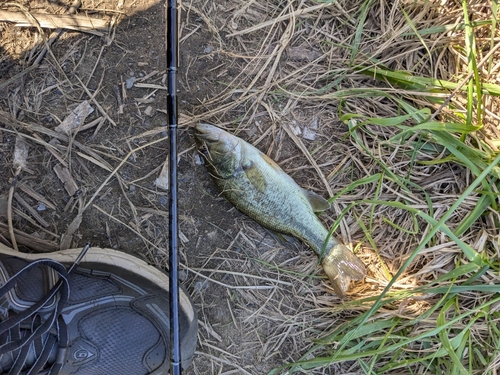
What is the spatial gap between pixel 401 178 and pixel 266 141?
778 millimetres

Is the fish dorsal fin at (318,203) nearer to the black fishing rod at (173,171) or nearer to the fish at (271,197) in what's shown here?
the fish at (271,197)

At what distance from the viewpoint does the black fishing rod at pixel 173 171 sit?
184 centimetres

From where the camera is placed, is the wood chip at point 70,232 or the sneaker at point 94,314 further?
the wood chip at point 70,232

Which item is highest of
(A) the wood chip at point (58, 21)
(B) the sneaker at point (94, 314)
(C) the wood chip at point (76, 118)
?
(A) the wood chip at point (58, 21)

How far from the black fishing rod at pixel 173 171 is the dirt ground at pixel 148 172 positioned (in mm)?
389

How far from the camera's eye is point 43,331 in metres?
1.94

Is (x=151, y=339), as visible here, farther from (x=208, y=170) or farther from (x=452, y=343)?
(x=452, y=343)

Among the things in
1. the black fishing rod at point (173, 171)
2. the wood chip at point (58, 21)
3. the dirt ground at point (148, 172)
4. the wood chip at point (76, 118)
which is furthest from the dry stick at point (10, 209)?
the black fishing rod at point (173, 171)

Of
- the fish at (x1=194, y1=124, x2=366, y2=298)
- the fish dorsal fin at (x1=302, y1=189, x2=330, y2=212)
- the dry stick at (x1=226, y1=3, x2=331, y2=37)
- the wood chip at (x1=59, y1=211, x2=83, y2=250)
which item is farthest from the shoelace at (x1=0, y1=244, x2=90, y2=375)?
the dry stick at (x1=226, y1=3, x2=331, y2=37)

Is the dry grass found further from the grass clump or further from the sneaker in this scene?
the sneaker

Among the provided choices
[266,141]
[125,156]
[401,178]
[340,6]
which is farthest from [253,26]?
[401,178]

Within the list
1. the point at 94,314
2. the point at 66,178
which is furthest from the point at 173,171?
the point at 94,314

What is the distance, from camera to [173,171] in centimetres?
192

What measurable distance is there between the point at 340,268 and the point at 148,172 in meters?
1.20
